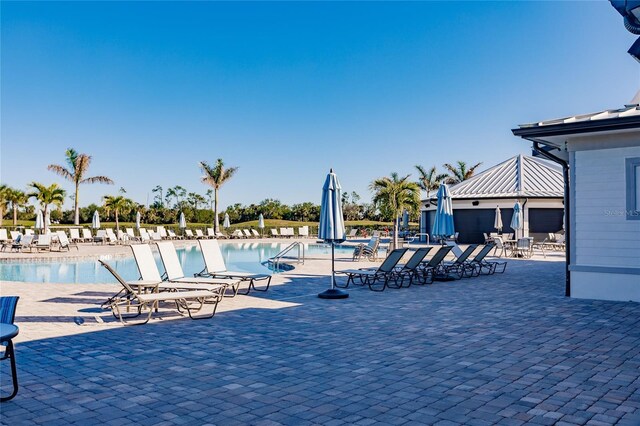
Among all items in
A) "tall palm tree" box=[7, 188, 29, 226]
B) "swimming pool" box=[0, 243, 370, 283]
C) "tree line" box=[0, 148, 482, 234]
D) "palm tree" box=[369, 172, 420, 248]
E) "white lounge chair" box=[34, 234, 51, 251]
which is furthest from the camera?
"tall palm tree" box=[7, 188, 29, 226]

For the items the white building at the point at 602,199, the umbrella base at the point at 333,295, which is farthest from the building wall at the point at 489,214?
the umbrella base at the point at 333,295

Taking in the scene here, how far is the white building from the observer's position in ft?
30.0

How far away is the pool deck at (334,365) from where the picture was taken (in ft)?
12.0

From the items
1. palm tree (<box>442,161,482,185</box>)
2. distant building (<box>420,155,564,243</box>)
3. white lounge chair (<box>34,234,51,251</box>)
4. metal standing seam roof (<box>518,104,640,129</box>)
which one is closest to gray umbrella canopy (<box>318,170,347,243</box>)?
metal standing seam roof (<box>518,104,640,129</box>)

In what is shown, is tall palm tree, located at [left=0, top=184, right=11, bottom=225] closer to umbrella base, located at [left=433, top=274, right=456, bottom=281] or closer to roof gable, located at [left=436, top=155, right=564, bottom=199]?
roof gable, located at [left=436, top=155, right=564, bottom=199]

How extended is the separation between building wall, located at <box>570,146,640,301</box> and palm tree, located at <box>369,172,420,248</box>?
44.9 feet

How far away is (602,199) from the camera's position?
31.1 feet

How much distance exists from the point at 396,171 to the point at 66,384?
22.2 metres

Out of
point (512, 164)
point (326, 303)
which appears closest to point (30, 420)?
point (326, 303)

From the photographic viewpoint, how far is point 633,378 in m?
4.50

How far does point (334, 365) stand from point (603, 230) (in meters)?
7.04

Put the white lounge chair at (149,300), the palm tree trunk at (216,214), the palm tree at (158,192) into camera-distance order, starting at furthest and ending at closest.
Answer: the palm tree at (158,192)
the palm tree trunk at (216,214)
the white lounge chair at (149,300)

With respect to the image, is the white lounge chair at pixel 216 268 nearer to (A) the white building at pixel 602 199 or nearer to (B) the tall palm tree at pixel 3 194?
(A) the white building at pixel 602 199

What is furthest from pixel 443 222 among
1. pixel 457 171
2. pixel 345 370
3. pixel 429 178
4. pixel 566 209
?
pixel 457 171
